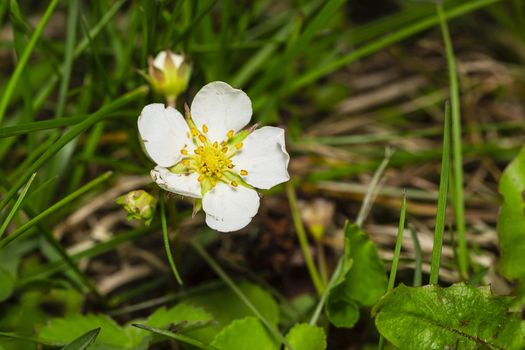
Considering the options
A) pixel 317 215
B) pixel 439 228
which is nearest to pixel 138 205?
pixel 439 228

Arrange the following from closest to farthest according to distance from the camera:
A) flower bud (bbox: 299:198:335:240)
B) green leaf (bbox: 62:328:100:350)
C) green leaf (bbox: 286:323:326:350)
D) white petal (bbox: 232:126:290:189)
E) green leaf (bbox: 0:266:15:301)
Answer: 1. green leaf (bbox: 62:328:100:350)
2. green leaf (bbox: 286:323:326:350)
3. white petal (bbox: 232:126:290:189)
4. green leaf (bbox: 0:266:15:301)
5. flower bud (bbox: 299:198:335:240)

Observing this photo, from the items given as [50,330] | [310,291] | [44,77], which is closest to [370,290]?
[310,291]

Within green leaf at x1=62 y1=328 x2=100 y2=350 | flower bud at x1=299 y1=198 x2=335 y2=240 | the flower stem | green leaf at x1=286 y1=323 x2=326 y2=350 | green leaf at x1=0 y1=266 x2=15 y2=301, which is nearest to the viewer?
green leaf at x1=62 y1=328 x2=100 y2=350

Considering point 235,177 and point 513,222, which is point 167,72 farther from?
point 513,222

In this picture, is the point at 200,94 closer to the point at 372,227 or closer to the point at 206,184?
the point at 206,184

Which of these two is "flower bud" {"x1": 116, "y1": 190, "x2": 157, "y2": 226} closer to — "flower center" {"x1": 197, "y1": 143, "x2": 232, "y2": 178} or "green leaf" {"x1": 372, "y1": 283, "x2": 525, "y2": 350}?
"flower center" {"x1": 197, "y1": 143, "x2": 232, "y2": 178}

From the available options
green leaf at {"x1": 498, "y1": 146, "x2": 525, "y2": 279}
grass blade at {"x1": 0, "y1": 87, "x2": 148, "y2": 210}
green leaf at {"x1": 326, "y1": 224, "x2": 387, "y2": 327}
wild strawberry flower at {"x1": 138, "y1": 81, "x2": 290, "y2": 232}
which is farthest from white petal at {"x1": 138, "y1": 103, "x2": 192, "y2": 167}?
green leaf at {"x1": 498, "y1": 146, "x2": 525, "y2": 279}
